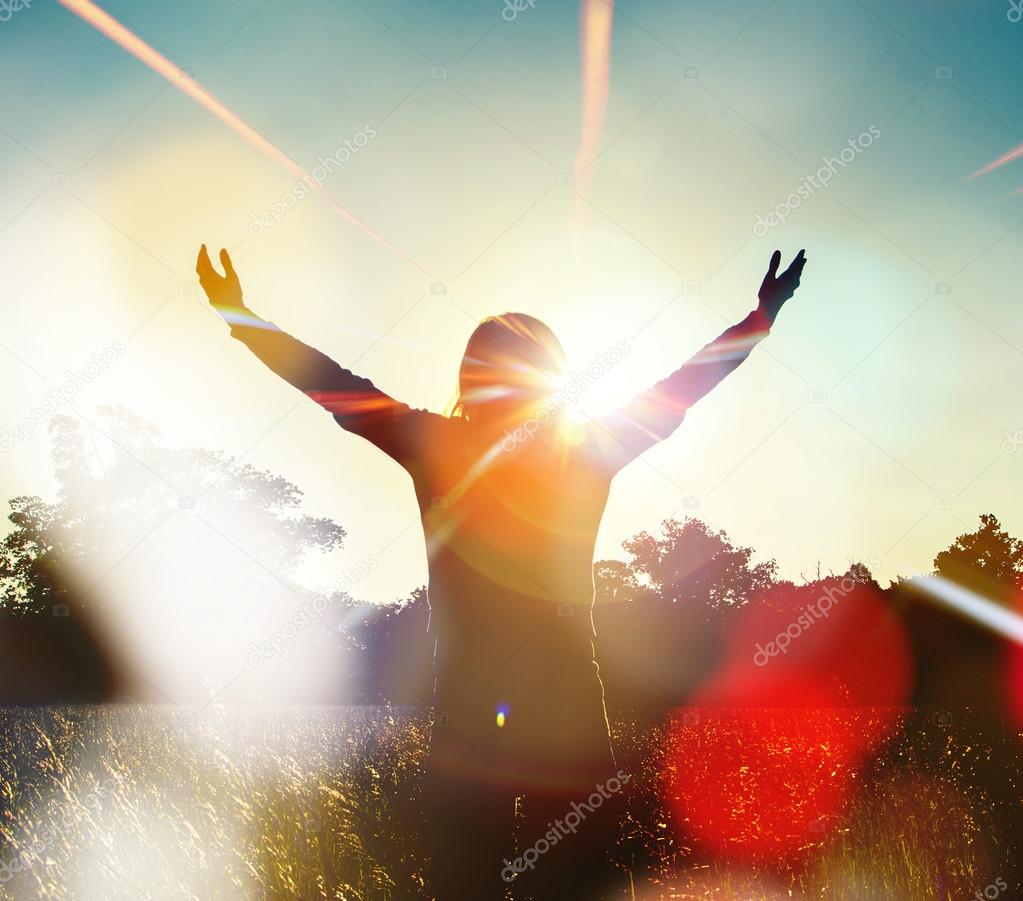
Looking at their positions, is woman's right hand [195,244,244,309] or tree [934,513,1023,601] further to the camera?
tree [934,513,1023,601]

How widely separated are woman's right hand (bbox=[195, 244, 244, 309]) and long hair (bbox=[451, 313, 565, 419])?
93 centimetres

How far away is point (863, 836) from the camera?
396cm

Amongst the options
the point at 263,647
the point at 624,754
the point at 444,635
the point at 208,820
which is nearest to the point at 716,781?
the point at 624,754

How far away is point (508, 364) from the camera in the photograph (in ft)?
7.77

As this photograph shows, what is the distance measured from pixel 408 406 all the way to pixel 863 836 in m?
3.73

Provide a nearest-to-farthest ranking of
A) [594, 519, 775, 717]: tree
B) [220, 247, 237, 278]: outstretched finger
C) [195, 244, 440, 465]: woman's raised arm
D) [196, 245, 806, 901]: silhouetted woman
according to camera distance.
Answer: [196, 245, 806, 901]: silhouetted woman, [195, 244, 440, 465]: woman's raised arm, [220, 247, 237, 278]: outstretched finger, [594, 519, 775, 717]: tree

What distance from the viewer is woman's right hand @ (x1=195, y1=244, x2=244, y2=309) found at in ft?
8.67

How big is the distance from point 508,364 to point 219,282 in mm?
1229

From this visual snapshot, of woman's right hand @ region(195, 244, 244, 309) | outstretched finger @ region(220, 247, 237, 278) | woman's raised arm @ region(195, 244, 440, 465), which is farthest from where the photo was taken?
outstretched finger @ region(220, 247, 237, 278)

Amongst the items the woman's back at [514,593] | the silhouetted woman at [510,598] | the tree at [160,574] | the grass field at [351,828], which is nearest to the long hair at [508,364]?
the silhouetted woman at [510,598]

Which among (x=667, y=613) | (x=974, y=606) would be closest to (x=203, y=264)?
(x=974, y=606)

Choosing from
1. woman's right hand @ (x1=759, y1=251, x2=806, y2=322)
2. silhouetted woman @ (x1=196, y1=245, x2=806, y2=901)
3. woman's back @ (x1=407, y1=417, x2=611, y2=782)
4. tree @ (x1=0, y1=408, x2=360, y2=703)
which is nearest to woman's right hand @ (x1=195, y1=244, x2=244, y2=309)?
silhouetted woman @ (x1=196, y1=245, x2=806, y2=901)

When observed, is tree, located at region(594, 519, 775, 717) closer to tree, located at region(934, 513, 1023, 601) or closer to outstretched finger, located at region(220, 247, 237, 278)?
outstretched finger, located at region(220, 247, 237, 278)

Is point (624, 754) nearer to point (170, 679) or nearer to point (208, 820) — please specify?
point (208, 820)
